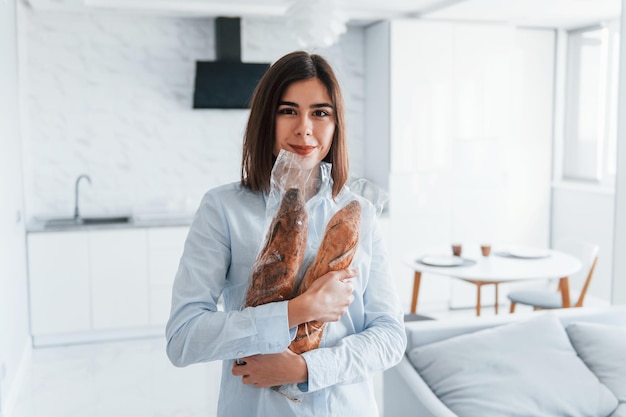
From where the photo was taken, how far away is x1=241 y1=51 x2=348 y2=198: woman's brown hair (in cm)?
124

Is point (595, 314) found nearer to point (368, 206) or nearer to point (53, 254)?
point (368, 206)

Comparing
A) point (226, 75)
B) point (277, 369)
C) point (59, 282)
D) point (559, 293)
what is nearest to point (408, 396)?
point (277, 369)

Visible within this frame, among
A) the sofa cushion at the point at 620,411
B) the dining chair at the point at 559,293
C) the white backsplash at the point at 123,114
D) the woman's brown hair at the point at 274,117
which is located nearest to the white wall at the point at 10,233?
the white backsplash at the point at 123,114

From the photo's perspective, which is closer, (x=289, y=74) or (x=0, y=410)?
(x=289, y=74)

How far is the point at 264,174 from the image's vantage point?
4.19 feet

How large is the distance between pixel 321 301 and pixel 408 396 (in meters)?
1.24

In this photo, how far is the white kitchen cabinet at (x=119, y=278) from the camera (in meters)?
4.42

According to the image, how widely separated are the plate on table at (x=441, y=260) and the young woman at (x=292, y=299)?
245 cm

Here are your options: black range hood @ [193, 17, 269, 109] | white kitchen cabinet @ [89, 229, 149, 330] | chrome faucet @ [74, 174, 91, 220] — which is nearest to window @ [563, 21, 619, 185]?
black range hood @ [193, 17, 269, 109]

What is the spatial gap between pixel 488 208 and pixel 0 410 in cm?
387

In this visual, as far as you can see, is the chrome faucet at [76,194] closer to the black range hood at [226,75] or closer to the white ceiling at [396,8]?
the black range hood at [226,75]

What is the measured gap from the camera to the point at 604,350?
221cm

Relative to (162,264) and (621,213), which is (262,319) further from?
(162,264)

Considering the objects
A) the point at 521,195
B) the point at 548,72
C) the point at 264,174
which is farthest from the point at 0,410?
the point at 548,72
